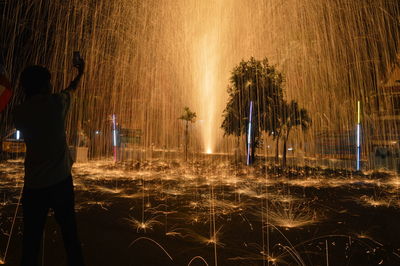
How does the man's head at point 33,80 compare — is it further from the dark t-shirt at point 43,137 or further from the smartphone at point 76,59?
the smartphone at point 76,59

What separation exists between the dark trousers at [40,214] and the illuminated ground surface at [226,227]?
1476 millimetres

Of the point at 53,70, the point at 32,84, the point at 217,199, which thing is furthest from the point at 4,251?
the point at 53,70

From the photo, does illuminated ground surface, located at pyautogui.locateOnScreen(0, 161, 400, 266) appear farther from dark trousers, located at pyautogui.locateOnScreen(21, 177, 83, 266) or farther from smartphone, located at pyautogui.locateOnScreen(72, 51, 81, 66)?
smartphone, located at pyautogui.locateOnScreen(72, 51, 81, 66)

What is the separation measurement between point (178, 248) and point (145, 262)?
0.69 metres

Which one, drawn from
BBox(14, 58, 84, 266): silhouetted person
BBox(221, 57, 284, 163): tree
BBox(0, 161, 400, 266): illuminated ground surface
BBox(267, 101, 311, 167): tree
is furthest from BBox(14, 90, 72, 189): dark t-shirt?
BBox(267, 101, 311, 167): tree

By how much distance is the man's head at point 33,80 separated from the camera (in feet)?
8.54

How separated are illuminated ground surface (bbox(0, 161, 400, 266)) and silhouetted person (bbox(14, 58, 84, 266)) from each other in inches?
59.3

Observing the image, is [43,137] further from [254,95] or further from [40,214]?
[254,95]

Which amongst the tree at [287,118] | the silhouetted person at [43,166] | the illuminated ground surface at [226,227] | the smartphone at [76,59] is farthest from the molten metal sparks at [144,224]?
the tree at [287,118]

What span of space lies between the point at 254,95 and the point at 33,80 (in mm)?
20118

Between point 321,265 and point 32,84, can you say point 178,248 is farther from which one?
point 32,84

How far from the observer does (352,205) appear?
8.01 metres

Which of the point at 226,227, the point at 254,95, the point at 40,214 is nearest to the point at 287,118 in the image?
the point at 254,95

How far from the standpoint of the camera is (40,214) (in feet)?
8.02
